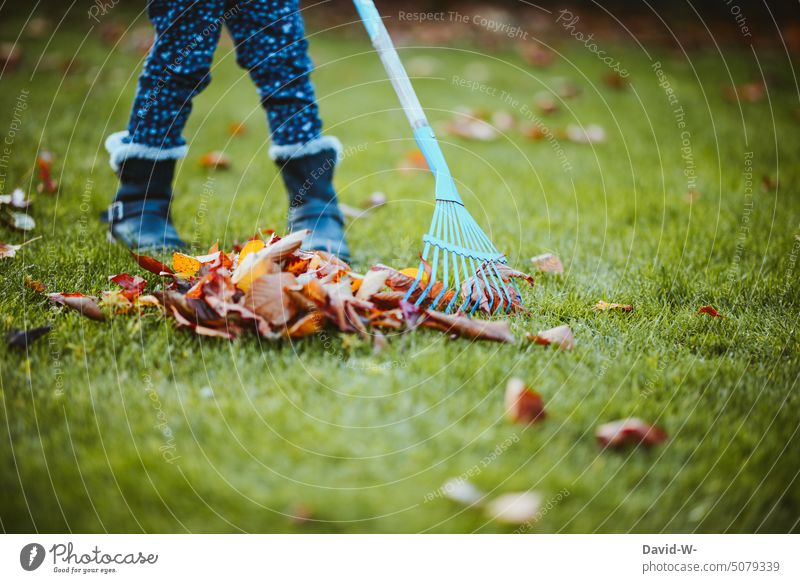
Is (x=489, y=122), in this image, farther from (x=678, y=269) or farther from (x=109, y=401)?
(x=109, y=401)

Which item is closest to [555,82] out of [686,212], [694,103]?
[694,103]

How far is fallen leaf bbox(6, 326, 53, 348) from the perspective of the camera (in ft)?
4.41

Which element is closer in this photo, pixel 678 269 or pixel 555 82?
pixel 678 269

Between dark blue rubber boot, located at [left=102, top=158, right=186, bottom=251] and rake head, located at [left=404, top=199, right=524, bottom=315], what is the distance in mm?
839

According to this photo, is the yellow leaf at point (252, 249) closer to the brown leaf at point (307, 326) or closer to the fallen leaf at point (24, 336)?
the brown leaf at point (307, 326)

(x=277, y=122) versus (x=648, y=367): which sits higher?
(x=277, y=122)

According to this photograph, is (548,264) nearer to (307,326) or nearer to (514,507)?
(307,326)

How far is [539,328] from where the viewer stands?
5.04ft

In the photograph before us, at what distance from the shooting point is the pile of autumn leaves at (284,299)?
139cm

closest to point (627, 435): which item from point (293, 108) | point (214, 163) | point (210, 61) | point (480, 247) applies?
point (480, 247)

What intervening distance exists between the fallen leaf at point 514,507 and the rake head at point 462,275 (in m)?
0.52

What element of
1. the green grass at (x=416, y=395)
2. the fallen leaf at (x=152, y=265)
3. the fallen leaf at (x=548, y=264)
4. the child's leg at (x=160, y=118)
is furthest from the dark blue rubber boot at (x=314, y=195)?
the fallen leaf at (x=548, y=264)

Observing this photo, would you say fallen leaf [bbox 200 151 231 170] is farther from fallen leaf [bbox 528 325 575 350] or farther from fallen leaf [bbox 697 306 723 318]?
fallen leaf [bbox 697 306 723 318]
